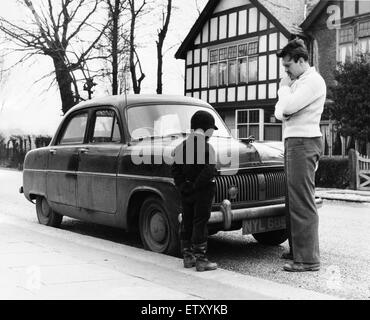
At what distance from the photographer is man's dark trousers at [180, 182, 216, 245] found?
5.53m

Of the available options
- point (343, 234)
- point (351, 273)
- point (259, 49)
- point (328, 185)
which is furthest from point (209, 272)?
point (259, 49)

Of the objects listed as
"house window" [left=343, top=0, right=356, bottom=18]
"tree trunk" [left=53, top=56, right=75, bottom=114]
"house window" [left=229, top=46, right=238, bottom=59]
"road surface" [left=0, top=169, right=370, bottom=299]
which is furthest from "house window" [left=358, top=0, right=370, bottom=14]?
"road surface" [left=0, top=169, right=370, bottom=299]

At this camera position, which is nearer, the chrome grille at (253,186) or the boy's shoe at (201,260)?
the boy's shoe at (201,260)

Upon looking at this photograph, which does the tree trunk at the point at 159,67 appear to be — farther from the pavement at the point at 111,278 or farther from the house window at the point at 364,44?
the pavement at the point at 111,278

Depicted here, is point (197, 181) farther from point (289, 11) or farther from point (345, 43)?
point (289, 11)

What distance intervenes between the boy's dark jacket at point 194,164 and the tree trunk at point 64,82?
23406 millimetres

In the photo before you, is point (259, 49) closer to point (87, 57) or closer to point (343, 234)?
point (87, 57)

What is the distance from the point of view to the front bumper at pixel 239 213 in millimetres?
5867

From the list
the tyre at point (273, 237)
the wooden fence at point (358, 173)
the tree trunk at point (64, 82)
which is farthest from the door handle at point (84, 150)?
the tree trunk at point (64, 82)

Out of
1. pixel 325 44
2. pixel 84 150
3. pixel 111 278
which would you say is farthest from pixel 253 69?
pixel 111 278

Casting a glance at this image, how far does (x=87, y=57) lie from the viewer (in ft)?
93.4

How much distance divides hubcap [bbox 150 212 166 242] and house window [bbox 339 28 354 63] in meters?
20.5

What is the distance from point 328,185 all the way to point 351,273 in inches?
554
